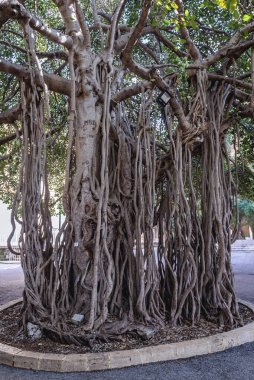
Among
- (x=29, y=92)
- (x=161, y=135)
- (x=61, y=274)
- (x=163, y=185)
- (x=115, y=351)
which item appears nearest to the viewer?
(x=115, y=351)

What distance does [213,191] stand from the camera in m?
3.73

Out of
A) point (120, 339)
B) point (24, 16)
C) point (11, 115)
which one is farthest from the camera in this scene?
point (11, 115)

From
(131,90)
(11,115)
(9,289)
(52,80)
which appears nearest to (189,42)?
(131,90)

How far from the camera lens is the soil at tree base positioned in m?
2.86

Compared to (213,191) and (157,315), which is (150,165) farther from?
(157,315)

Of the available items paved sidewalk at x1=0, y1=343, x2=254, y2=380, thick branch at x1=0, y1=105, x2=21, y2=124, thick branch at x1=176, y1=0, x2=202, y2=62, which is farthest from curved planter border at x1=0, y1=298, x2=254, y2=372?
thick branch at x1=176, y1=0, x2=202, y2=62

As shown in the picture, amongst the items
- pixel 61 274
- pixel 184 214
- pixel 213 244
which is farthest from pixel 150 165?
pixel 61 274

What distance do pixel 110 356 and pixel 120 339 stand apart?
0.41 m

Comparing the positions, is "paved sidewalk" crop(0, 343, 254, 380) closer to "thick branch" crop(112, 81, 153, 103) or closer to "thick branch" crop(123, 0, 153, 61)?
"thick branch" crop(112, 81, 153, 103)

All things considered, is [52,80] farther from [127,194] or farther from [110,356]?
[110,356]

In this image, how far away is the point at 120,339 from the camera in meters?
3.02

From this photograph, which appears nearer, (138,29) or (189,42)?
(138,29)

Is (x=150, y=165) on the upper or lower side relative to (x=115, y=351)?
upper

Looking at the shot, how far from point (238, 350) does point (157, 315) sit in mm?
820
